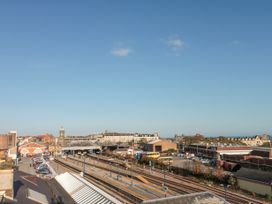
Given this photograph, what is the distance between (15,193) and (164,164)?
4113cm

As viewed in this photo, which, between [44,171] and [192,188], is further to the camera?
[44,171]

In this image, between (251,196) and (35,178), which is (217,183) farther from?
(35,178)

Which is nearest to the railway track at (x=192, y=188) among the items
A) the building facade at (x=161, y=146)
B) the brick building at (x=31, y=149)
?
the building facade at (x=161, y=146)

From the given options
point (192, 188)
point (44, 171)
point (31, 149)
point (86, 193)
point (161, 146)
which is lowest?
point (44, 171)

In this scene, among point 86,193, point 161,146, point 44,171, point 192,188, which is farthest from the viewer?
point 161,146

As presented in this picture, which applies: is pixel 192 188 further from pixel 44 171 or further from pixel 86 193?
pixel 44 171

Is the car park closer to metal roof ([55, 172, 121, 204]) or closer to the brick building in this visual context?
metal roof ([55, 172, 121, 204])

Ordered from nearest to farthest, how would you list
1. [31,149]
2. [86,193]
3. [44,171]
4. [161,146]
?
[86,193] < [44,171] < [31,149] < [161,146]

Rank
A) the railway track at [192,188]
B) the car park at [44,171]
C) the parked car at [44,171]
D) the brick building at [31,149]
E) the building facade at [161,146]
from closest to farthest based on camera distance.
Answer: the railway track at [192,188], the car park at [44,171], the parked car at [44,171], the brick building at [31,149], the building facade at [161,146]

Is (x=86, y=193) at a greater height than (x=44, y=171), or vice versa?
(x=86, y=193)

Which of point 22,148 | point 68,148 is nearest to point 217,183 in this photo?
point 22,148

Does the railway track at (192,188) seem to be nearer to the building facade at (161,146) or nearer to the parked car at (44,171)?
the parked car at (44,171)

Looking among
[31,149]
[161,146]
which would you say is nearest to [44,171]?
[31,149]

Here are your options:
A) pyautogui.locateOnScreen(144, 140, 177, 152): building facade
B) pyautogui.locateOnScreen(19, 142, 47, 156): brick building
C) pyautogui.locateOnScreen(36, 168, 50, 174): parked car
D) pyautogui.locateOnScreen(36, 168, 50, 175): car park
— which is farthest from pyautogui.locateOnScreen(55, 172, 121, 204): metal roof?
pyautogui.locateOnScreen(19, 142, 47, 156): brick building
